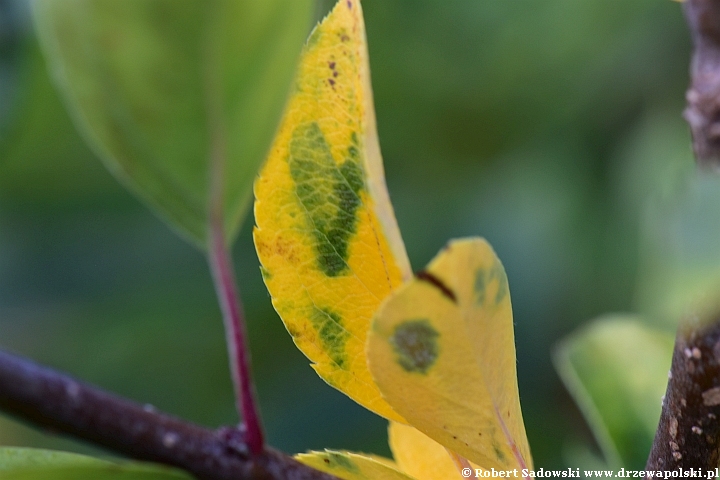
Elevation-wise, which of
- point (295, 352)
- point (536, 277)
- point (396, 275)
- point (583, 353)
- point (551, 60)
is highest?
point (551, 60)

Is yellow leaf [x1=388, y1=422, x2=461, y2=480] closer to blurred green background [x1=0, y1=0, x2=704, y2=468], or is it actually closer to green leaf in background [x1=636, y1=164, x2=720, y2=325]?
green leaf in background [x1=636, y1=164, x2=720, y2=325]

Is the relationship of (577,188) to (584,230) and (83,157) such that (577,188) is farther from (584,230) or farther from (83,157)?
(83,157)

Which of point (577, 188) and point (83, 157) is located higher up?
point (577, 188)

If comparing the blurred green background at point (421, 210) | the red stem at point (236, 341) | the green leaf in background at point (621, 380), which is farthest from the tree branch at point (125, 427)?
the blurred green background at point (421, 210)

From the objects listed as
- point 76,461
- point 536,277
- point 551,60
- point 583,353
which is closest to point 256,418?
point 76,461

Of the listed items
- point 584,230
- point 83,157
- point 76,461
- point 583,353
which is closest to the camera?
point 76,461

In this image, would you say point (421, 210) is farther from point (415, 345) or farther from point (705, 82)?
point (415, 345)

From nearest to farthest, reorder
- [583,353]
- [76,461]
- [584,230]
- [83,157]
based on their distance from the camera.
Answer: [76,461], [583,353], [584,230], [83,157]
